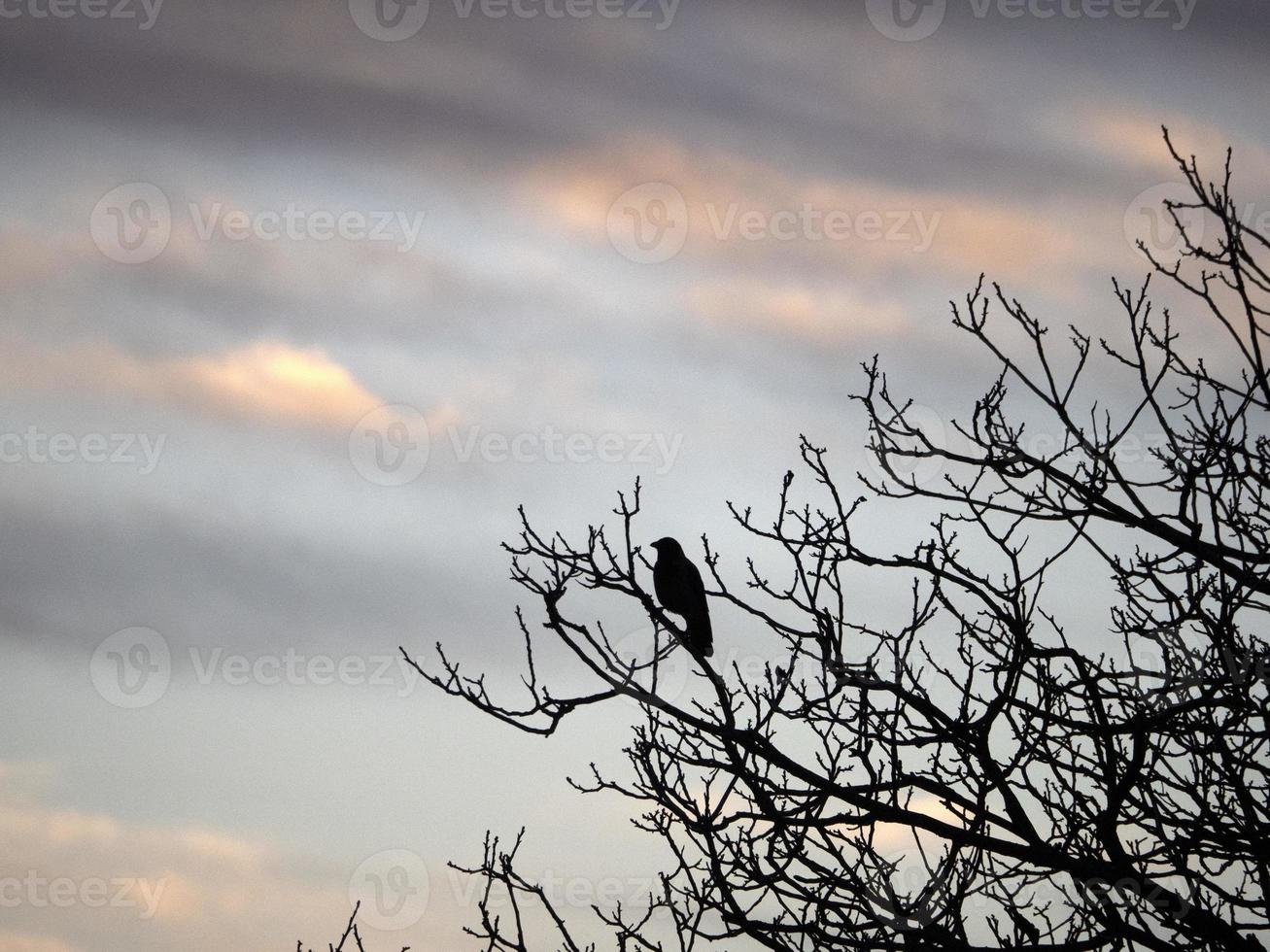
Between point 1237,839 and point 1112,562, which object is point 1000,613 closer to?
point 1112,562

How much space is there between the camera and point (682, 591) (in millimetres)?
10297

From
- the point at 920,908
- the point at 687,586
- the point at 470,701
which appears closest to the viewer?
the point at 920,908

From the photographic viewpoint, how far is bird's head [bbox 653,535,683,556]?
35.5 feet

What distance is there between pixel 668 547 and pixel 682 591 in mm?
718

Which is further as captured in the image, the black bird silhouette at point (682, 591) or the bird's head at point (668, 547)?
the bird's head at point (668, 547)

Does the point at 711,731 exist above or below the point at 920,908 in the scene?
above

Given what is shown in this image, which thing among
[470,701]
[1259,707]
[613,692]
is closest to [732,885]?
[613,692]

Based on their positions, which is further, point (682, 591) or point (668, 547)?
point (668, 547)

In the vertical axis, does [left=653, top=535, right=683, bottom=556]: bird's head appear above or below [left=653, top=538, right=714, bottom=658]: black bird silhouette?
above

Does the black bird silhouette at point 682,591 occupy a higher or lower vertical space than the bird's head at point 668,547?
lower

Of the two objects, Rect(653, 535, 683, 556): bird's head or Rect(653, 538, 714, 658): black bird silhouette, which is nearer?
Rect(653, 538, 714, 658): black bird silhouette

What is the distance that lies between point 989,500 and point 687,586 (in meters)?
4.43

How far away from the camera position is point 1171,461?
6.52 metres

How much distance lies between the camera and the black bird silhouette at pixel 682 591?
33.7ft
